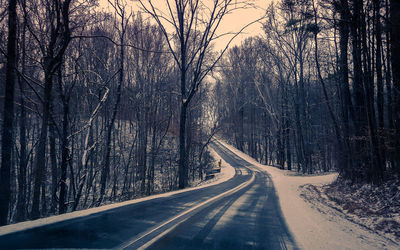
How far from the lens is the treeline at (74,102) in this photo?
8.23 m

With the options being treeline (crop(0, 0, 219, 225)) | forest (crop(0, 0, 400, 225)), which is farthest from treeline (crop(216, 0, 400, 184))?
treeline (crop(0, 0, 219, 225))

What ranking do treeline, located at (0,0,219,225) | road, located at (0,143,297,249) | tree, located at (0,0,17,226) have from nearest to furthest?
road, located at (0,143,297,249), tree, located at (0,0,17,226), treeline, located at (0,0,219,225)

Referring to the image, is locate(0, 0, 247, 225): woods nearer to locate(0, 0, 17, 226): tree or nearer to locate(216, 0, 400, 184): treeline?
locate(0, 0, 17, 226): tree

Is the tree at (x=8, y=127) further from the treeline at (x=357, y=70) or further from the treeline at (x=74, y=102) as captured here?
the treeline at (x=357, y=70)

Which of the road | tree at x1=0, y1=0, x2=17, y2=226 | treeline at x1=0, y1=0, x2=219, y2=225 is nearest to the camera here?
the road

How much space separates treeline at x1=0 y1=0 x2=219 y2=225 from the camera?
8227 millimetres

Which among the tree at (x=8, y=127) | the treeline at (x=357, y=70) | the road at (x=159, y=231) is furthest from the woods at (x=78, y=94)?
the treeline at (x=357, y=70)

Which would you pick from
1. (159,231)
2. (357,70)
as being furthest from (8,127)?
(357,70)

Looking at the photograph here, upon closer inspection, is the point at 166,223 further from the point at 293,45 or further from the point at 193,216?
the point at 293,45

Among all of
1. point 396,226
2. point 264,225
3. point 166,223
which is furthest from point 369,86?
point 166,223

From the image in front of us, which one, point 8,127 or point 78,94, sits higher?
point 78,94

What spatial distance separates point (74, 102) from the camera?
2266 centimetres

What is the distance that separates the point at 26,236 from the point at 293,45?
28738 millimetres

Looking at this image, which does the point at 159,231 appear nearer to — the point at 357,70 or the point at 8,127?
the point at 8,127
